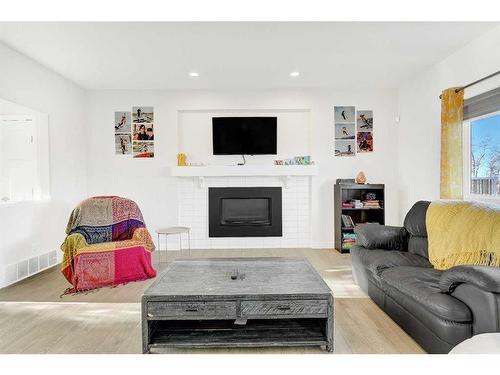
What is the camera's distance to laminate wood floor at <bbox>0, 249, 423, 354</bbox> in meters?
2.18

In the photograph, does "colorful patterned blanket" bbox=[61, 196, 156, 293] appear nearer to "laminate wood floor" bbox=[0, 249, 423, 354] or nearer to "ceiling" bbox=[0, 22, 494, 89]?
"laminate wood floor" bbox=[0, 249, 423, 354]

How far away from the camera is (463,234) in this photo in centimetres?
250

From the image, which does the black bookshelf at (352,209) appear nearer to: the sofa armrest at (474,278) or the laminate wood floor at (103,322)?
the laminate wood floor at (103,322)

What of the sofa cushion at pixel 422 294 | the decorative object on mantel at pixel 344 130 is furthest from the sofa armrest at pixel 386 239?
the decorative object on mantel at pixel 344 130

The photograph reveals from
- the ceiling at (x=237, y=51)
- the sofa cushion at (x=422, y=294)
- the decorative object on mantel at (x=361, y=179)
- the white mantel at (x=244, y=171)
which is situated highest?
the ceiling at (x=237, y=51)

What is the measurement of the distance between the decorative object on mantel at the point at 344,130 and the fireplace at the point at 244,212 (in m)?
A: 1.15

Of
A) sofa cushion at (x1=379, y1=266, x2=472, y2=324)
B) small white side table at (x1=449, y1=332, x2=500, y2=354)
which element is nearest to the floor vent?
sofa cushion at (x1=379, y1=266, x2=472, y2=324)

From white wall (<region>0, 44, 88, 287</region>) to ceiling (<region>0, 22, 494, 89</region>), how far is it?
198 millimetres

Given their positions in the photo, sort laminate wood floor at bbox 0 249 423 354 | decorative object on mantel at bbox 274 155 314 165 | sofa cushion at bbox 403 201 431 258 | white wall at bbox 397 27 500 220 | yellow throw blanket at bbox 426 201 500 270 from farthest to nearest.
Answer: decorative object on mantel at bbox 274 155 314 165 < white wall at bbox 397 27 500 220 < sofa cushion at bbox 403 201 431 258 < yellow throw blanket at bbox 426 201 500 270 < laminate wood floor at bbox 0 249 423 354

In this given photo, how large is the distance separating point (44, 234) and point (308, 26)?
12.3ft

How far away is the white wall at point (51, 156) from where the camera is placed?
3.67 meters

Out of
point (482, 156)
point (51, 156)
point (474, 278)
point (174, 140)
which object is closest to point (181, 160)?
point (174, 140)

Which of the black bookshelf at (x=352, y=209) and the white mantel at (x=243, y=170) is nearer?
the black bookshelf at (x=352, y=209)

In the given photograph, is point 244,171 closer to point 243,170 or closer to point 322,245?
point 243,170
